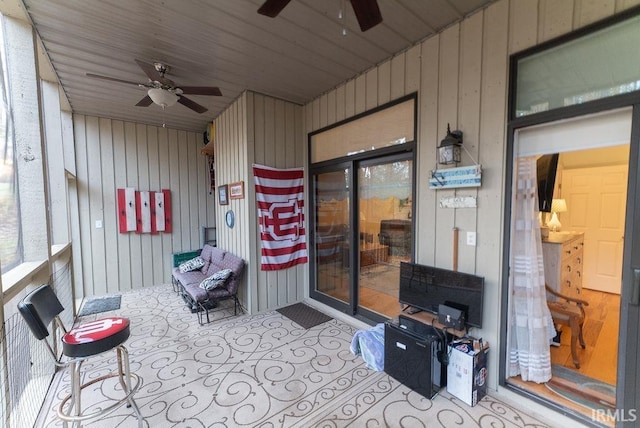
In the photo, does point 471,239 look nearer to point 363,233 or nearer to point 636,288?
point 636,288

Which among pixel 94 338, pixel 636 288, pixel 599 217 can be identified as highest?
pixel 599 217

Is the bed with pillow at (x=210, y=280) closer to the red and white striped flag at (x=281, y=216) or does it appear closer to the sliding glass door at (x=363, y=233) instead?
the red and white striped flag at (x=281, y=216)

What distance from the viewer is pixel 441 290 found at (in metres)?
2.38

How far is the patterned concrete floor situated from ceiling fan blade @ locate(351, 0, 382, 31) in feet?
8.79

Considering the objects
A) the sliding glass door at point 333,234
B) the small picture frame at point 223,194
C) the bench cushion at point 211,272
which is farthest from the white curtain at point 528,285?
the small picture frame at point 223,194

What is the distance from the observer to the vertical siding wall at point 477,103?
1.95 metres

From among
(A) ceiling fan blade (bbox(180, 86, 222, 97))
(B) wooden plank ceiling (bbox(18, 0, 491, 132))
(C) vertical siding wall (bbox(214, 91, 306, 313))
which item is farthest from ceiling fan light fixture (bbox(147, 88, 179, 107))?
(C) vertical siding wall (bbox(214, 91, 306, 313))

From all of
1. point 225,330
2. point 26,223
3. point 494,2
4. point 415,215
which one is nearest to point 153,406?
point 225,330

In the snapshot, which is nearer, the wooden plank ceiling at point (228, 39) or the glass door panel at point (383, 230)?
the wooden plank ceiling at point (228, 39)

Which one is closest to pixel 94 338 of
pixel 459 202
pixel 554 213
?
pixel 459 202

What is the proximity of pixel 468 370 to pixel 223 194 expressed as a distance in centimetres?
392

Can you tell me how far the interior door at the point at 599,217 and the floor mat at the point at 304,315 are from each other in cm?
429

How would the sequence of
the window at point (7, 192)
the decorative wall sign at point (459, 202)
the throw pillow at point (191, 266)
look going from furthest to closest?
1. the throw pillow at point (191, 266)
2. the decorative wall sign at point (459, 202)
3. the window at point (7, 192)

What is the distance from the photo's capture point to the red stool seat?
5.43ft
